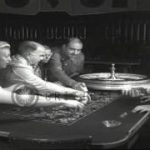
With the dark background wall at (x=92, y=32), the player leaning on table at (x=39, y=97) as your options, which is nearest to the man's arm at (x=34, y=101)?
the player leaning on table at (x=39, y=97)

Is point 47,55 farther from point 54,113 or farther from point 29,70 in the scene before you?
point 54,113

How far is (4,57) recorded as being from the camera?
5.30 ft

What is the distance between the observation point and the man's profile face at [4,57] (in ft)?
5.29

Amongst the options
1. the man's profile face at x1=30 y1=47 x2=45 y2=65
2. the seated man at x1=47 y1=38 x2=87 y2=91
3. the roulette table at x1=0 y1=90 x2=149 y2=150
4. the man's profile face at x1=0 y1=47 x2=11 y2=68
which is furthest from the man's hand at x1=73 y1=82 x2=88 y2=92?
the man's profile face at x1=0 y1=47 x2=11 y2=68

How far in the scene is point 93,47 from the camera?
5.58ft

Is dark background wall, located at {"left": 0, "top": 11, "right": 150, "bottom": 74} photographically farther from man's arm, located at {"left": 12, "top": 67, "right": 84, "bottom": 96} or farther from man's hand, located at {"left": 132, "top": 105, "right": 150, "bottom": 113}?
man's hand, located at {"left": 132, "top": 105, "right": 150, "bottom": 113}

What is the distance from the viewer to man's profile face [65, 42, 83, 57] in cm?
169

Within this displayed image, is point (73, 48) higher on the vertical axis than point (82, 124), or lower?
higher

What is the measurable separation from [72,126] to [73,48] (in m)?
0.55

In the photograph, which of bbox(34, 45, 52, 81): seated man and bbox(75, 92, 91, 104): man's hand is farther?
bbox(34, 45, 52, 81): seated man

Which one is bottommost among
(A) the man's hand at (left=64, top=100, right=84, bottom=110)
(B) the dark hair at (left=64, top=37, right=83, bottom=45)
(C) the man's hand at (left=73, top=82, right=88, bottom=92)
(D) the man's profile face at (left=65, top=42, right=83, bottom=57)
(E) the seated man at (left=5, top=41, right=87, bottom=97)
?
(A) the man's hand at (left=64, top=100, right=84, bottom=110)

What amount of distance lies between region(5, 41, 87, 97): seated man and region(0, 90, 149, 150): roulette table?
0.14m

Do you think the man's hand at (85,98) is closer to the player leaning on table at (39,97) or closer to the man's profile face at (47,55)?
the player leaning on table at (39,97)

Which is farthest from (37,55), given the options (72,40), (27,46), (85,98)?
(85,98)
